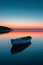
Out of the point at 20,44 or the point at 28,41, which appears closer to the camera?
the point at 20,44

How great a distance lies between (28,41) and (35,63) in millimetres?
11466

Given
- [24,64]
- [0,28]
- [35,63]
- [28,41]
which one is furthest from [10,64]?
[0,28]

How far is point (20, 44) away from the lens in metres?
21.1

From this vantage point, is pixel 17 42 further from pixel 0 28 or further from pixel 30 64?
pixel 0 28

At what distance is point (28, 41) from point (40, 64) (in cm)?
1185

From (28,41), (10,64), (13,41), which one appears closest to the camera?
(10,64)

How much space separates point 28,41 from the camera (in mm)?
23547

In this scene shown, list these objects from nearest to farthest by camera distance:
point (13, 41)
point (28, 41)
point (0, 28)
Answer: point (13, 41) < point (28, 41) < point (0, 28)

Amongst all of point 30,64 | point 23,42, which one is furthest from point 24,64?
point 23,42

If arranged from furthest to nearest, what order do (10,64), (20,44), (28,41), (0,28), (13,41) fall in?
(0,28)
(28,41)
(20,44)
(13,41)
(10,64)

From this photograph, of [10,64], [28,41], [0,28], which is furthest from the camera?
[0,28]

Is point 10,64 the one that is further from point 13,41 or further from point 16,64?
point 13,41

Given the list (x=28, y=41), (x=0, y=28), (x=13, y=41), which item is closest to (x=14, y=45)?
(x=13, y=41)

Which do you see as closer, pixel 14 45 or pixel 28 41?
pixel 14 45
